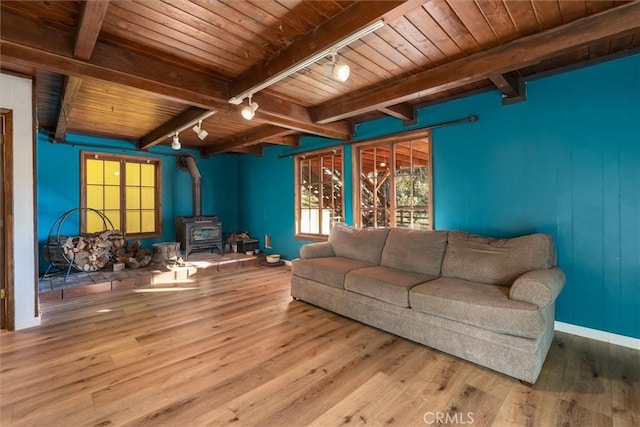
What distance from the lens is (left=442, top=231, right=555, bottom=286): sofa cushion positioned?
2426mm

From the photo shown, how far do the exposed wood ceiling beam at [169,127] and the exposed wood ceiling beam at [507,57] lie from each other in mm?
1900

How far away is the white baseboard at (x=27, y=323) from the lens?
274cm

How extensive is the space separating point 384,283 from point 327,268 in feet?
2.57

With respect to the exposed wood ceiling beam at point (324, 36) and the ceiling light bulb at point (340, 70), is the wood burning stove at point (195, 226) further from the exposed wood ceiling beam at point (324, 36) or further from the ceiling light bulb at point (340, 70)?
the ceiling light bulb at point (340, 70)

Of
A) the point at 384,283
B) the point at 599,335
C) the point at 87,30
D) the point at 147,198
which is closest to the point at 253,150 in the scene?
the point at 147,198

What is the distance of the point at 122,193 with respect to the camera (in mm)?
5391

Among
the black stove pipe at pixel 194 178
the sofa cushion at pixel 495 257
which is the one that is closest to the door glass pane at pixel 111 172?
the black stove pipe at pixel 194 178

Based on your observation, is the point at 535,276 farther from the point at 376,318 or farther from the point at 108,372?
the point at 108,372

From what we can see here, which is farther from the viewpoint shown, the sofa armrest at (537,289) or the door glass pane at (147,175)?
the door glass pane at (147,175)

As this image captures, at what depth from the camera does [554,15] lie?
6.28 feet

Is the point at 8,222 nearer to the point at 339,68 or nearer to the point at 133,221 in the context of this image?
the point at 133,221

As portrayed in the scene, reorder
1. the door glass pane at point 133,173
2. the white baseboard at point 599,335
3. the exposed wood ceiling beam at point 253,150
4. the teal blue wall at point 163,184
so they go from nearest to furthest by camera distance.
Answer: the white baseboard at point 599,335 < the teal blue wall at point 163,184 < the door glass pane at point 133,173 < the exposed wood ceiling beam at point 253,150

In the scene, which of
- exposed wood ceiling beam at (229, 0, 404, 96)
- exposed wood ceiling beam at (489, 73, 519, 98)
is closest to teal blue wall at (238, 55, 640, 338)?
exposed wood ceiling beam at (489, 73, 519, 98)

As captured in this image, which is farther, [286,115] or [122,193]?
[122,193]
